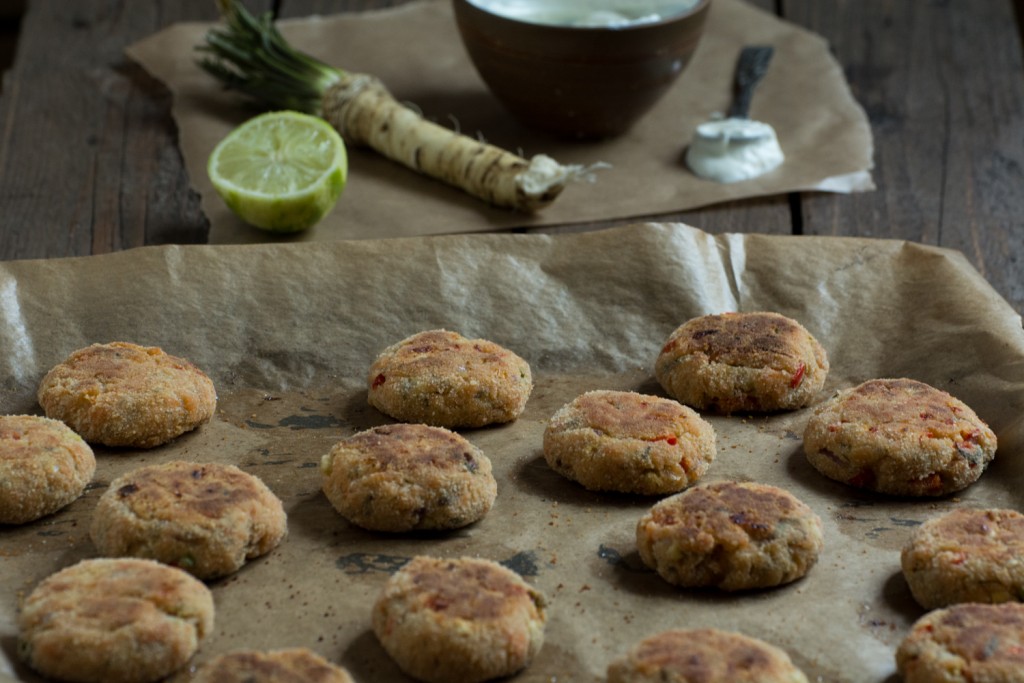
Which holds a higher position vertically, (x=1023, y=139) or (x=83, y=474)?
(x=83, y=474)

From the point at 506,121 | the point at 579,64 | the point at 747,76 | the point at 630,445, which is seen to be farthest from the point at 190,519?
the point at 747,76

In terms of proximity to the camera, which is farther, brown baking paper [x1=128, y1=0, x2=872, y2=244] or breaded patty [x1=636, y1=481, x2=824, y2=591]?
brown baking paper [x1=128, y1=0, x2=872, y2=244]

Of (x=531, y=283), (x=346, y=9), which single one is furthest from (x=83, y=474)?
(x=346, y=9)

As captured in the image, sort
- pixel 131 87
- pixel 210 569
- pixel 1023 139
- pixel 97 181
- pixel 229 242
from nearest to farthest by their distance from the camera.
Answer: pixel 210 569, pixel 229 242, pixel 97 181, pixel 1023 139, pixel 131 87

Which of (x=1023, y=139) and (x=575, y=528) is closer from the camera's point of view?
(x=575, y=528)

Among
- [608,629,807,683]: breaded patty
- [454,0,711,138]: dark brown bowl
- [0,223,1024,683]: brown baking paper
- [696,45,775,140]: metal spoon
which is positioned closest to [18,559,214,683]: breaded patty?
[0,223,1024,683]: brown baking paper

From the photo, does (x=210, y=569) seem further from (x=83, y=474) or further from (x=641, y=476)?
(x=641, y=476)

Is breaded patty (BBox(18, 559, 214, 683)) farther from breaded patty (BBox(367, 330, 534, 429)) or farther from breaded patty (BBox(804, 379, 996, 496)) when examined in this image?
breaded patty (BBox(804, 379, 996, 496))
